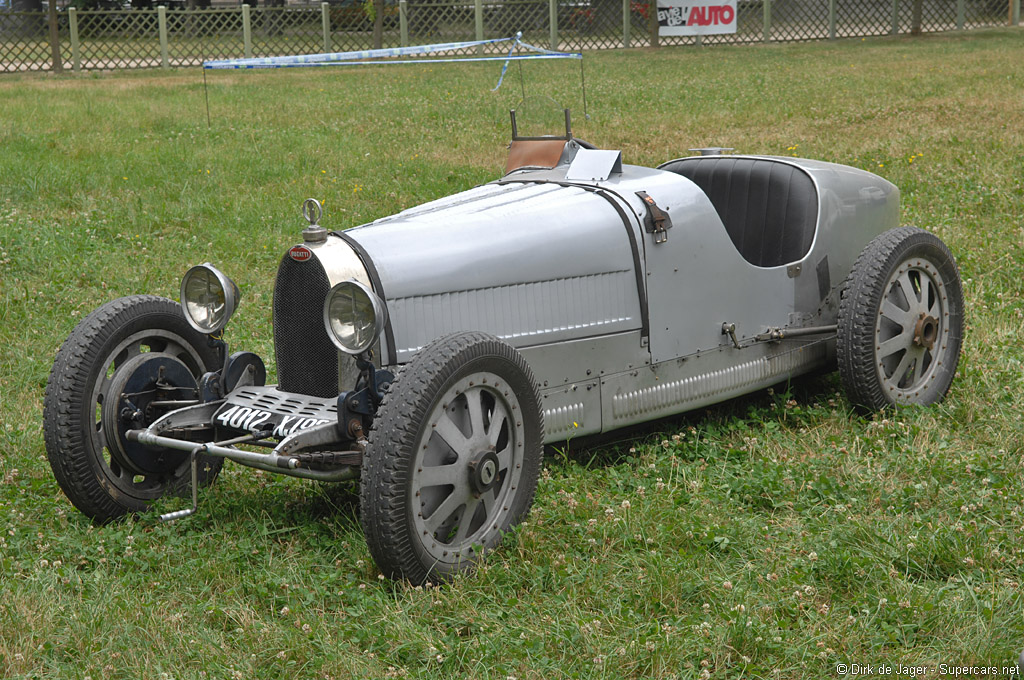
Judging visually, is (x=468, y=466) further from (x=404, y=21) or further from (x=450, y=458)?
(x=404, y=21)

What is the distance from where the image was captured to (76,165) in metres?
10.7

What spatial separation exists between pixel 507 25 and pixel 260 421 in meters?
26.7

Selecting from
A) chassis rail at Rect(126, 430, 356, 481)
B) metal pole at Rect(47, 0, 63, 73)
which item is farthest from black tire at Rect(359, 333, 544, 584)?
metal pole at Rect(47, 0, 63, 73)

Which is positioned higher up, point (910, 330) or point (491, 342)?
point (491, 342)

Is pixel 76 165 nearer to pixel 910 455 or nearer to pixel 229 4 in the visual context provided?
pixel 910 455

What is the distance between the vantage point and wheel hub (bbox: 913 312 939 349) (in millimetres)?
5156

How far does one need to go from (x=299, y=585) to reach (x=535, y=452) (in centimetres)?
94

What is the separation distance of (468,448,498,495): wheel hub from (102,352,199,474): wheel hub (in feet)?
4.27

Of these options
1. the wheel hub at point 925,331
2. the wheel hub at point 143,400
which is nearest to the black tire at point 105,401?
the wheel hub at point 143,400

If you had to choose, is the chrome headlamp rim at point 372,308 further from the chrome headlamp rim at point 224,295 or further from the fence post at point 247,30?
the fence post at point 247,30

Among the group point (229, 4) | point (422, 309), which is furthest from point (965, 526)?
point (229, 4)

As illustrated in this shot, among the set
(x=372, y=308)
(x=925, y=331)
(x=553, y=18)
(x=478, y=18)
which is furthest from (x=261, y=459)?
(x=478, y=18)

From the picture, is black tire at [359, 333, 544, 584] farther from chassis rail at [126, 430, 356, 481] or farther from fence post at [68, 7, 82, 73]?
fence post at [68, 7, 82, 73]

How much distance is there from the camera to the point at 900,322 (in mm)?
5117
